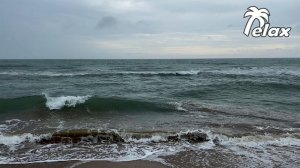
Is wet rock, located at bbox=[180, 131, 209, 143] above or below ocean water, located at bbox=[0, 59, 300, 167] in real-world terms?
above

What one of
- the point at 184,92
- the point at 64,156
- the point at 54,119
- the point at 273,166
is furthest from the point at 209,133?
the point at 184,92

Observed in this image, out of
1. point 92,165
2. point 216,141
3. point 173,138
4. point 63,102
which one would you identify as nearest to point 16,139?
point 92,165

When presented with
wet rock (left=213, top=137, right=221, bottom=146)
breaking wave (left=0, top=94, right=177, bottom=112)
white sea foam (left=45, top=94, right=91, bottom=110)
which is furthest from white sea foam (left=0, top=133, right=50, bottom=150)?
white sea foam (left=45, top=94, right=91, bottom=110)

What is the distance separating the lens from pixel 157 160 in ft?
23.3

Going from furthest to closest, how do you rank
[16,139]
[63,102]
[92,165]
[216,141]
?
1. [63,102]
2. [216,141]
3. [16,139]
4. [92,165]

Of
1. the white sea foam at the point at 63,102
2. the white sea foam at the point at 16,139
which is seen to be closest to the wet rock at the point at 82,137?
the white sea foam at the point at 16,139

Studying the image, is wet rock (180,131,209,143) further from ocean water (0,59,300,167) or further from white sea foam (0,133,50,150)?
white sea foam (0,133,50,150)

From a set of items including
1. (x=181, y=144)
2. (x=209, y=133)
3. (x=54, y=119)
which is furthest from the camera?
(x=54, y=119)

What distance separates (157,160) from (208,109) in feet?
23.9

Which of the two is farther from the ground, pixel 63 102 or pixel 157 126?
pixel 63 102

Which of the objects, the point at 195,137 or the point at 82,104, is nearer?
the point at 195,137

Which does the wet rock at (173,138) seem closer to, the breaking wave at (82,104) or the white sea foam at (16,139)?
the white sea foam at (16,139)

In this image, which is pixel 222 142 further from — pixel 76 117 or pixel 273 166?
pixel 76 117

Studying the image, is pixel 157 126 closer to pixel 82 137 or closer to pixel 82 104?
pixel 82 137
